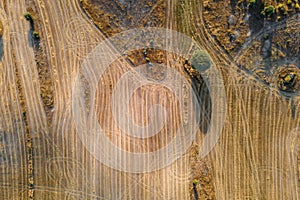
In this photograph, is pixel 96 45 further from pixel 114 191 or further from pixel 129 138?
pixel 114 191

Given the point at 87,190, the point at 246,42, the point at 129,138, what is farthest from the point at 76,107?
the point at 246,42

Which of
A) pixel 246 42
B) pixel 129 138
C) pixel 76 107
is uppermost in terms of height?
pixel 246 42

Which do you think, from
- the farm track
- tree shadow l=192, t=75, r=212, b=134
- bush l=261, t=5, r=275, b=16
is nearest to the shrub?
bush l=261, t=5, r=275, b=16

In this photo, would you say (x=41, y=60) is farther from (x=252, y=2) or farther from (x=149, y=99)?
(x=252, y=2)

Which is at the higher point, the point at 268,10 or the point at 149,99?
the point at 268,10

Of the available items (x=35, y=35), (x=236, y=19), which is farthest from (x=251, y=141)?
(x=35, y=35)

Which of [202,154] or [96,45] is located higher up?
[96,45]

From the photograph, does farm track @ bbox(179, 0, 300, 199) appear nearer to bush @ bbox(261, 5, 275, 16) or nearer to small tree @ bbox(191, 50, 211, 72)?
small tree @ bbox(191, 50, 211, 72)
